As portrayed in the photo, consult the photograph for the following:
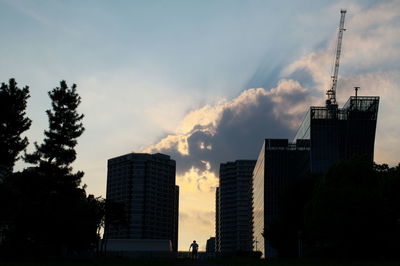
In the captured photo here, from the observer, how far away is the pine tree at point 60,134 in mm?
64312

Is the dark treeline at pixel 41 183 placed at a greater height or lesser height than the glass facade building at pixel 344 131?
lesser

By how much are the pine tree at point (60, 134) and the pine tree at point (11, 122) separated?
243 inches

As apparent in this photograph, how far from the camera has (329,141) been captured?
552 feet

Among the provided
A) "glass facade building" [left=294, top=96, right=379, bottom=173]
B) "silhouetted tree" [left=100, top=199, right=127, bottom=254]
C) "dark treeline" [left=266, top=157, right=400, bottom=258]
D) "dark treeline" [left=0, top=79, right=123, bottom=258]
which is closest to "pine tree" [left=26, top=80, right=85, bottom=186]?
"dark treeline" [left=0, top=79, right=123, bottom=258]

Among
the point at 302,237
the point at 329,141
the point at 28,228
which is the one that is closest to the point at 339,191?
the point at 302,237

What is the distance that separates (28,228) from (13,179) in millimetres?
5999

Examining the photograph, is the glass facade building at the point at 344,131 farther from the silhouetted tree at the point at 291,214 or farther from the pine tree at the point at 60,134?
the pine tree at the point at 60,134

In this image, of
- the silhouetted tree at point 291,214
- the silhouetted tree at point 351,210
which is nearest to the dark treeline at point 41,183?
the silhouetted tree at point 351,210

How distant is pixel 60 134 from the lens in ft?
213

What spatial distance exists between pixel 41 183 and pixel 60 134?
625 centimetres

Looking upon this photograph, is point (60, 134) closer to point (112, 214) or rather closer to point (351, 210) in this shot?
point (351, 210)

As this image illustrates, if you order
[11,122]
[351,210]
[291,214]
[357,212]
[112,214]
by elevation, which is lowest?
[357,212]

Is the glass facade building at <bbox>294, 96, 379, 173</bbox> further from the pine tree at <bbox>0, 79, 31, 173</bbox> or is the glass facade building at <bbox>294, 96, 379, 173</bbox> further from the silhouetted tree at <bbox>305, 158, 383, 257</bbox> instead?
the pine tree at <bbox>0, 79, 31, 173</bbox>

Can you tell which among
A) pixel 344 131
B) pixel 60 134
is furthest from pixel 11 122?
pixel 344 131
